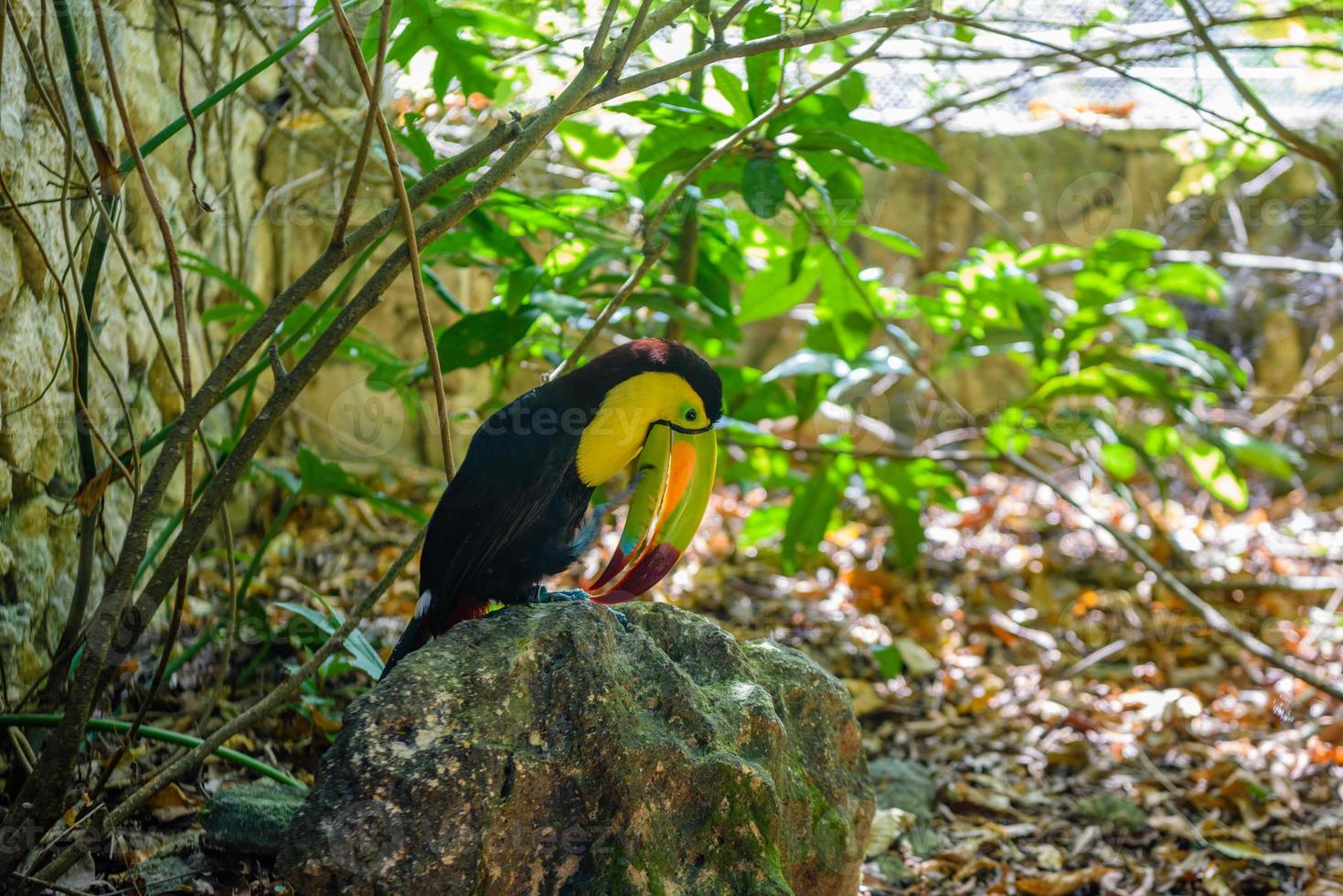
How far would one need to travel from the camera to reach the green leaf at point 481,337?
2516 millimetres

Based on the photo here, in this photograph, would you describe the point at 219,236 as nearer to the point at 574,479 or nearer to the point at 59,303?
the point at 59,303

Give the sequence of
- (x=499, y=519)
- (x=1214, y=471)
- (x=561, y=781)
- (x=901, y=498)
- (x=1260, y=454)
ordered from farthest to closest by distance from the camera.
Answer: (x=1260, y=454) < (x=1214, y=471) < (x=901, y=498) < (x=499, y=519) < (x=561, y=781)

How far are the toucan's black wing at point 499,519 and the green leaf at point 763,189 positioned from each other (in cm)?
78

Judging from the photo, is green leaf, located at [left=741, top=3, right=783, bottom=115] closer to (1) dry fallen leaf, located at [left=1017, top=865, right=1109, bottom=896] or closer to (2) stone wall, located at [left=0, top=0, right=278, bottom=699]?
(2) stone wall, located at [left=0, top=0, right=278, bottom=699]

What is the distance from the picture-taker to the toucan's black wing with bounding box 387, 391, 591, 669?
184cm

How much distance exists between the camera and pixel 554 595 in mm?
2061

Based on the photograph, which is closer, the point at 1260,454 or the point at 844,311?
the point at 844,311

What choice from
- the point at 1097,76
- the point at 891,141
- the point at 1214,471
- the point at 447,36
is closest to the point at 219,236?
the point at 447,36

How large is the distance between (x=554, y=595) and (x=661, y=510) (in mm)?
335

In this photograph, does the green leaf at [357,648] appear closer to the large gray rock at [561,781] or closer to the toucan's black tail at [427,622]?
the toucan's black tail at [427,622]

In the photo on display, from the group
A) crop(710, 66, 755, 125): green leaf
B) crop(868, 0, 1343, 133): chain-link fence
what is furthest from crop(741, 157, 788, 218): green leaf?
crop(868, 0, 1343, 133): chain-link fence

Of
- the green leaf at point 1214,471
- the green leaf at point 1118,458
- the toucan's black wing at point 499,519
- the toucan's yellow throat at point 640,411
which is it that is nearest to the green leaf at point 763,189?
the toucan's yellow throat at point 640,411

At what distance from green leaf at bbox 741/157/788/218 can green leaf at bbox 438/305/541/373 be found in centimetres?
60

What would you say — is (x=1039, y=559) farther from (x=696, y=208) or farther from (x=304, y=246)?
(x=304, y=246)
